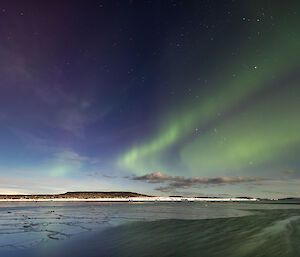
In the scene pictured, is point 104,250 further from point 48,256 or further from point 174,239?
point 174,239

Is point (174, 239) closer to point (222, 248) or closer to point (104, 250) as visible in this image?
point (222, 248)

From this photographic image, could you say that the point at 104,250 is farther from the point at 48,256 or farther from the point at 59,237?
the point at 59,237

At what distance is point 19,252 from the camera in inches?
501

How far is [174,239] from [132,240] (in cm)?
286

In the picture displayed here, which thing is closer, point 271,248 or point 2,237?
point 271,248


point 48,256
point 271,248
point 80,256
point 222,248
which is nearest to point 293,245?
point 271,248

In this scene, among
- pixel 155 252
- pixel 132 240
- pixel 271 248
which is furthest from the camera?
pixel 132 240

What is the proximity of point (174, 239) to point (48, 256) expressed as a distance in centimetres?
820

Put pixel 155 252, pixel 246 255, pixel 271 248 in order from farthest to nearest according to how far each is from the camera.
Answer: pixel 271 248
pixel 155 252
pixel 246 255

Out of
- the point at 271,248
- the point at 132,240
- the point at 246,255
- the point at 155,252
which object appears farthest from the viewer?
the point at 132,240

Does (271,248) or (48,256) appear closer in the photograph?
(48,256)

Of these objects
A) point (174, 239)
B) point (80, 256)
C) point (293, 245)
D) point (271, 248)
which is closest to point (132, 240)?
point (174, 239)

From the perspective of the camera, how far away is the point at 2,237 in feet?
55.0

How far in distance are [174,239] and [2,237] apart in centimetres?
→ 1192
